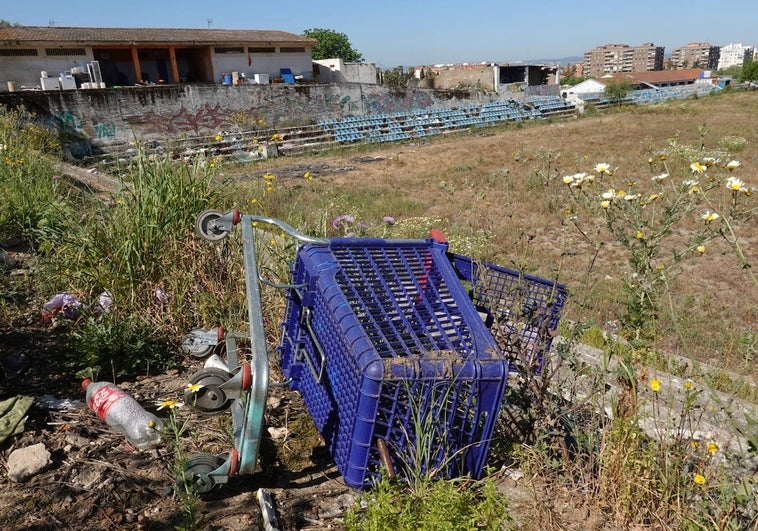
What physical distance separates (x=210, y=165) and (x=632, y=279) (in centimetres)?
292

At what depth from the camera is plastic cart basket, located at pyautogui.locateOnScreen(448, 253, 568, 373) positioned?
87.2 inches

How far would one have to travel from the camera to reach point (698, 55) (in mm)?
156250

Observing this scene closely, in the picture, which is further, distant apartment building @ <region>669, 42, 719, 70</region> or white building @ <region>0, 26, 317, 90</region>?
distant apartment building @ <region>669, 42, 719, 70</region>

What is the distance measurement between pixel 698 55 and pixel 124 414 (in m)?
190

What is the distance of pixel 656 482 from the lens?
6.00 ft

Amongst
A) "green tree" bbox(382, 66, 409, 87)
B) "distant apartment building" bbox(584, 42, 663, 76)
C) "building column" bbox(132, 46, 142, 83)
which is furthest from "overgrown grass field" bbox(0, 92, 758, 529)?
"distant apartment building" bbox(584, 42, 663, 76)

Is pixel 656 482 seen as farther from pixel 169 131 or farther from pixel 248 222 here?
pixel 169 131

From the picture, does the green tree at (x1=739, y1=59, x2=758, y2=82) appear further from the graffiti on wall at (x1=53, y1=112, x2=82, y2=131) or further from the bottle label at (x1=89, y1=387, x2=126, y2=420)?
the bottle label at (x1=89, y1=387, x2=126, y2=420)

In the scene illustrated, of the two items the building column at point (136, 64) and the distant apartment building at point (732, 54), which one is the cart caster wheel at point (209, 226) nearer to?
the building column at point (136, 64)

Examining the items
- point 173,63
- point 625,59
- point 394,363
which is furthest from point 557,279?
point 625,59

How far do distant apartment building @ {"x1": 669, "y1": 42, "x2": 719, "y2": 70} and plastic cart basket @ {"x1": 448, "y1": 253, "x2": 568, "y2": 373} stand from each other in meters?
176

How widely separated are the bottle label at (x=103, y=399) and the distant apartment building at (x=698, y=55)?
177 metres

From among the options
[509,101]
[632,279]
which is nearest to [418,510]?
[632,279]

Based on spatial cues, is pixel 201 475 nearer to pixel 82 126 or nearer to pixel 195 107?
pixel 82 126
